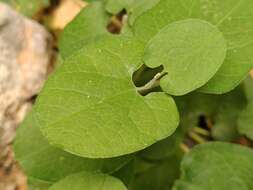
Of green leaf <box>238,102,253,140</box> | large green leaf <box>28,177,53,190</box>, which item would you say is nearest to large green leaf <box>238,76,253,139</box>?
green leaf <box>238,102,253,140</box>

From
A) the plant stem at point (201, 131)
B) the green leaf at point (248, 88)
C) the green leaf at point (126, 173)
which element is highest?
the green leaf at point (126, 173)

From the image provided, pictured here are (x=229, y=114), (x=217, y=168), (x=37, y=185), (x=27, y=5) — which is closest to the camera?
(x=217, y=168)

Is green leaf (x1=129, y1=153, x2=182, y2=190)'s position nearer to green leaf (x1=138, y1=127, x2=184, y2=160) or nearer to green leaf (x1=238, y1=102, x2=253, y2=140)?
green leaf (x1=138, y1=127, x2=184, y2=160)

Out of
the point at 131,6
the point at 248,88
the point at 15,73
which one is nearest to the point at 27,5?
the point at 15,73

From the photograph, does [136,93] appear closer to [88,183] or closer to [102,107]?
[102,107]

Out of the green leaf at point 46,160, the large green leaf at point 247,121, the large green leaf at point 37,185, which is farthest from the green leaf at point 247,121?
the large green leaf at point 37,185

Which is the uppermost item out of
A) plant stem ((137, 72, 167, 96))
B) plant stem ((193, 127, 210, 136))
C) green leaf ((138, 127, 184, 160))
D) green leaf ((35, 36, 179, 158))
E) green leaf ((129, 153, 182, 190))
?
green leaf ((35, 36, 179, 158))

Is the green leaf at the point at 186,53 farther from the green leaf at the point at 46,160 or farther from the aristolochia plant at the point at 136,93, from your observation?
the green leaf at the point at 46,160
